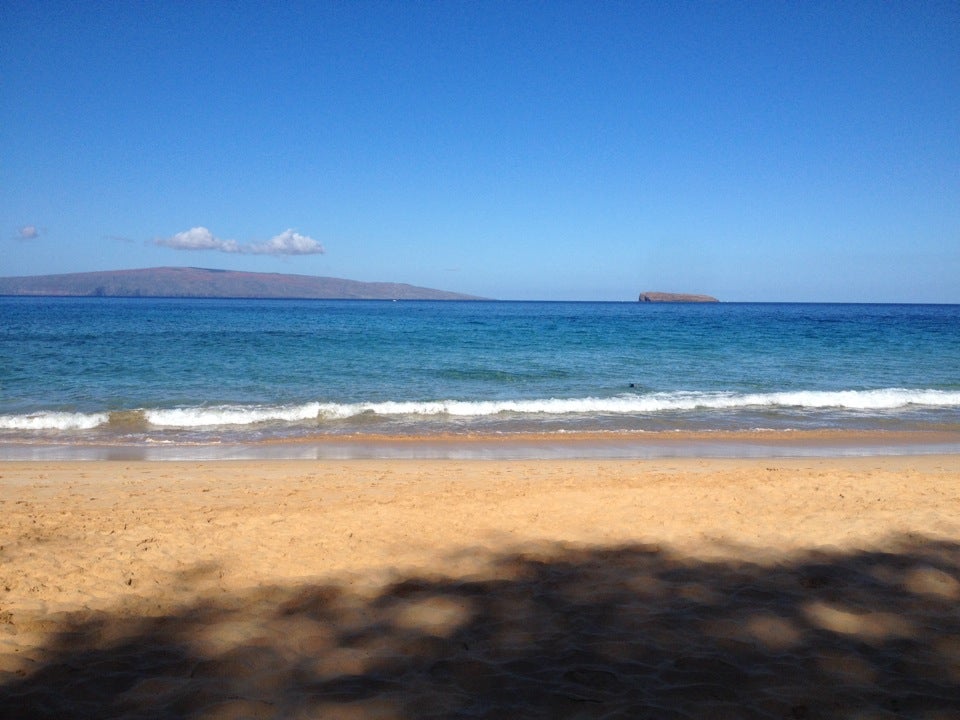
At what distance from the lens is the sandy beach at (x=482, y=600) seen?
3.35 metres

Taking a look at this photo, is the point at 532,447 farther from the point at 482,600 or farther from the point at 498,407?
the point at 482,600

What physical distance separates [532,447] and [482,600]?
22.2 ft

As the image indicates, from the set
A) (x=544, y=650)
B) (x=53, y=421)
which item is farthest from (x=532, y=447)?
(x=53, y=421)

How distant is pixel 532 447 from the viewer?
37.0 ft

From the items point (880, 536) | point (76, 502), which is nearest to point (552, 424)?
point (880, 536)

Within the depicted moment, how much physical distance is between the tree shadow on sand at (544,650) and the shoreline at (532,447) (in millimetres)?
5573

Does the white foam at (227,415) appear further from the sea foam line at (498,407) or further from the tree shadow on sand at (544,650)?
the tree shadow on sand at (544,650)

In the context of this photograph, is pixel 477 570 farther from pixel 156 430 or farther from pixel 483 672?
pixel 156 430

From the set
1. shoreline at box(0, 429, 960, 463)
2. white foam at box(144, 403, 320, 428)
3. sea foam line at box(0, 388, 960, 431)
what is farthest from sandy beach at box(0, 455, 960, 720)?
sea foam line at box(0, 388, 960, 431)

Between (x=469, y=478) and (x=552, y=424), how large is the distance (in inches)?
214

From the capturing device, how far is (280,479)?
8375mm

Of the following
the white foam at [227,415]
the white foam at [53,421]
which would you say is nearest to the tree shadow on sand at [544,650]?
the white foam at [227,415]

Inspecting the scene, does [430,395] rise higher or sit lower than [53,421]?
higher

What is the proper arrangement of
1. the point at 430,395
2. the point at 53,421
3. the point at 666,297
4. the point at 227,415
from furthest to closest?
1. the point at 666,297
2. the point at 430,395
3. the point at 227,415
4. the point at 53,421
